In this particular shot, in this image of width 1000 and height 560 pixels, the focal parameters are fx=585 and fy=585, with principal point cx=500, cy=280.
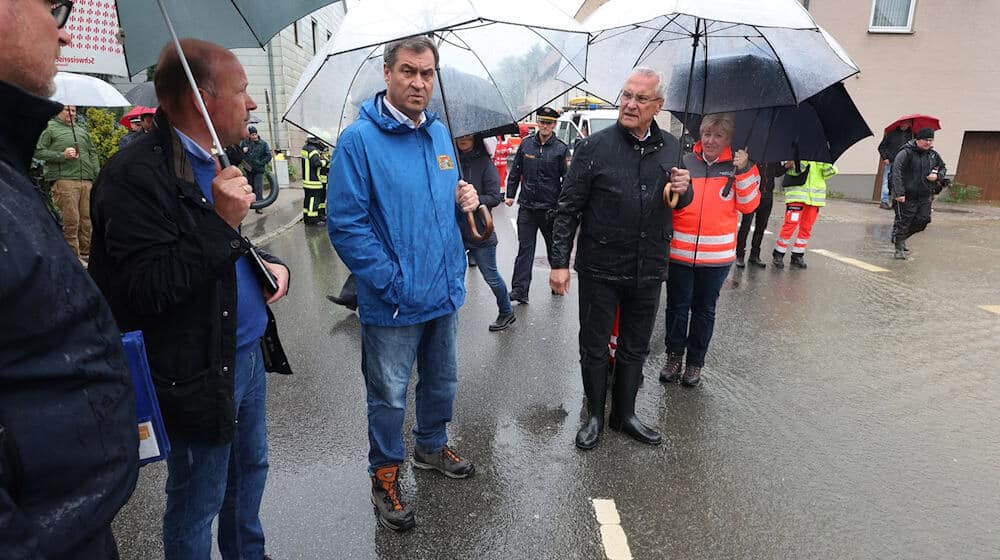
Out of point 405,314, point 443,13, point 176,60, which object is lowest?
point 405,314

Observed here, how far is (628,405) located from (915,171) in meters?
7.90

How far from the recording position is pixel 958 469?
3.28 m

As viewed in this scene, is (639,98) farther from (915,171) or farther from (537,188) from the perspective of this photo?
(915,171)

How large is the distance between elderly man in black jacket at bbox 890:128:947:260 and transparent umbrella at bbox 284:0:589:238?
767 centimetres

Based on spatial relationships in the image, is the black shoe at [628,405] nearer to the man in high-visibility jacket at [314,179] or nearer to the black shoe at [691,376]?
the black shoe at [691,376]

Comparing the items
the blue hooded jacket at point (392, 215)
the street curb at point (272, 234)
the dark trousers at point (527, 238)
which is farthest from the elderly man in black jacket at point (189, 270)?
the street curb at point (272, 234)

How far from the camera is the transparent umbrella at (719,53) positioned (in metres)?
2.87

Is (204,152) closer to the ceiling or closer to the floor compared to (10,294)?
closer to the ceiling

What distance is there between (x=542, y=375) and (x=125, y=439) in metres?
3.51

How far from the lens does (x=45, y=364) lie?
0.97 meters

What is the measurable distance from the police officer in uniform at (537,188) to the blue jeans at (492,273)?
2.38 ft

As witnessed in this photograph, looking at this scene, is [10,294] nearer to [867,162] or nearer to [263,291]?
[263,291]

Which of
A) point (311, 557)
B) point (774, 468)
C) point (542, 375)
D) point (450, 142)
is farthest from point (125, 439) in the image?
point (542, 375)

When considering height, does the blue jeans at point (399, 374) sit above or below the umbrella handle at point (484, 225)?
below
